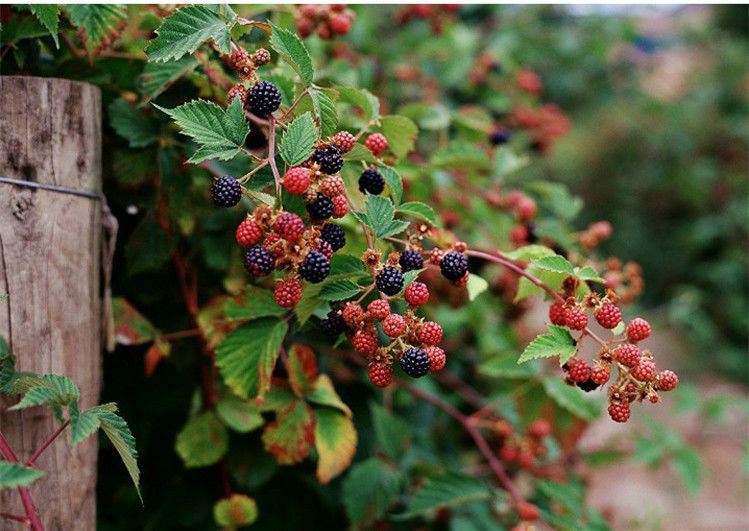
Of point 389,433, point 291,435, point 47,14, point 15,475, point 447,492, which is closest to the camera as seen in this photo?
point 15,475

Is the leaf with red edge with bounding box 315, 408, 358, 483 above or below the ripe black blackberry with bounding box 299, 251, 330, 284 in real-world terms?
below

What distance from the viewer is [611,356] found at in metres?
0.86

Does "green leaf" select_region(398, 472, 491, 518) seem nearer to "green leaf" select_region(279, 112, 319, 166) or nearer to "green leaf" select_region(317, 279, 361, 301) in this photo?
"green leaf" select_region(317, 279, 361, 301)

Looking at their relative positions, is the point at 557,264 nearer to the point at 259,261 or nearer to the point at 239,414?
A: the point at 259,261

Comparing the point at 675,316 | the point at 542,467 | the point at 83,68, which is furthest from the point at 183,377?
the point at 675,316

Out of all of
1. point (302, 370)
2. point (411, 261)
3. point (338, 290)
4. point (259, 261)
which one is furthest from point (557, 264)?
point (302, 370)

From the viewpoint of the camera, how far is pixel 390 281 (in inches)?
32.5

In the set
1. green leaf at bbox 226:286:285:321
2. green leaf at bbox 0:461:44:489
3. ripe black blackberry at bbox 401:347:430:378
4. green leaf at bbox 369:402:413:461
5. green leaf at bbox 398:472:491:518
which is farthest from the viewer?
green leaf at bbox 369:402:413:461

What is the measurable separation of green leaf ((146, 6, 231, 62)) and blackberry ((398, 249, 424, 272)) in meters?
0.36

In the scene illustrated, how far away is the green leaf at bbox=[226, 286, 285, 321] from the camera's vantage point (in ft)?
3.38

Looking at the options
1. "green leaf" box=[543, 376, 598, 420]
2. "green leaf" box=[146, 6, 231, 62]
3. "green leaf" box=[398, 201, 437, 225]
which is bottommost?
"green leaf" box=[543, 376, 598, 420]

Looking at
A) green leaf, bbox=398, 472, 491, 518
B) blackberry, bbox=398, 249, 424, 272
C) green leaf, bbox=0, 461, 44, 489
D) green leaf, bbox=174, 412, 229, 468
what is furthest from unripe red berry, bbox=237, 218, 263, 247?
green leaf, bbox=398, 472, 491, 518

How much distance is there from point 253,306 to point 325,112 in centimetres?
34

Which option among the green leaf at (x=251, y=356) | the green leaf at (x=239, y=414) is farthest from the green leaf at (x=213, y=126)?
the green leaf at (x=239, y=414)
